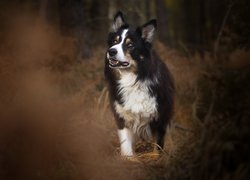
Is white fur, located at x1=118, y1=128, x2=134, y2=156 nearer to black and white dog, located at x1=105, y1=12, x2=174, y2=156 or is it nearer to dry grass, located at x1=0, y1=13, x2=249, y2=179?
black and white dog, located at x1=105, y1=12, x2=174, y2=156

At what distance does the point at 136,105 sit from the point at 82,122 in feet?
4.48

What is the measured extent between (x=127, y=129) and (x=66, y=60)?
5.18 meters

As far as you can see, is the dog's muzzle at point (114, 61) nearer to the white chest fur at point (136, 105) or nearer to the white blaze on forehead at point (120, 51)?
the white blaze on forehead at point (120, 51)

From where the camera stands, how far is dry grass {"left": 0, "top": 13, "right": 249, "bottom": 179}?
579 cm

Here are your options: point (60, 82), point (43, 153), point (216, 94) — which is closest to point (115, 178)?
point (43, 153)

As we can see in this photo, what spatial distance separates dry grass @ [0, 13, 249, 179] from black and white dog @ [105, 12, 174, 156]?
0.39 metres

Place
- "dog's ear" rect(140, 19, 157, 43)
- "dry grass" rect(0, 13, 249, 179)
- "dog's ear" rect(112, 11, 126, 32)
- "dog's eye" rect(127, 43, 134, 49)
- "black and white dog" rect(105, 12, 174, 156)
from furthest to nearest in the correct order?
"dog's ear" rect(112, 11, 126, 32) → "dog's ear" rect(140, 19, 157, 43) → "black and white dog" rect(105, 12, 174, 156) → "dog's eye" rect(127, 43, 134, 49) → "dry grass" rect(0, 13, 249, 179)

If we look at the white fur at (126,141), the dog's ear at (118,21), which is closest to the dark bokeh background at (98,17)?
the dog's ear at (118,21)

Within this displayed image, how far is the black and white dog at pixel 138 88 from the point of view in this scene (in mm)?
8383

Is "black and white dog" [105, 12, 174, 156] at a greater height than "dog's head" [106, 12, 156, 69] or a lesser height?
lesser

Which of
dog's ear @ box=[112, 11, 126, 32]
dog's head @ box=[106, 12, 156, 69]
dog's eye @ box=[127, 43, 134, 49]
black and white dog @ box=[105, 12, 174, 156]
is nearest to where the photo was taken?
dog's head @ box=[106, 12, 156, 69]

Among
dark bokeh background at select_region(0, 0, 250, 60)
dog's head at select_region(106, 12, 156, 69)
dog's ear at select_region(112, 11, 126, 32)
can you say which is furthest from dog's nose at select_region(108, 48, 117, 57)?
dark bokeh background at select_region(0, 0, 250, 60)

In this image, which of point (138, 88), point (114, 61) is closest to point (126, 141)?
point (138, 88)

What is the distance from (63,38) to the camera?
13.4 meters
